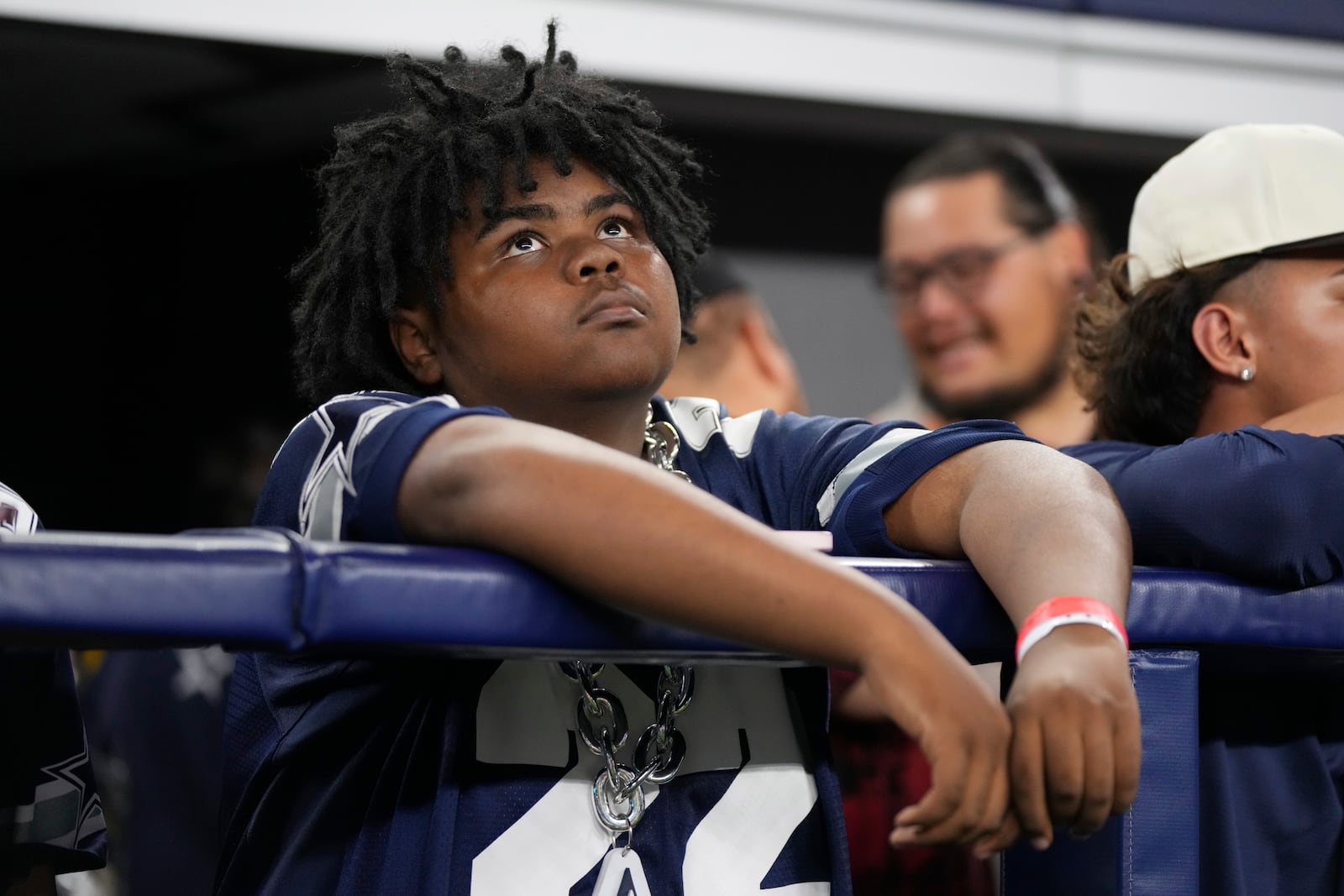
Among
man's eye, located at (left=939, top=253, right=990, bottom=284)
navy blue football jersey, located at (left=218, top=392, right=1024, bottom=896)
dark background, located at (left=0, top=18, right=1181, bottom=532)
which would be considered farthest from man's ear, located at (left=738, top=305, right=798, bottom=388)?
navy blue football jersey, located at (left=218, top=392, right=1024, bottom=896)

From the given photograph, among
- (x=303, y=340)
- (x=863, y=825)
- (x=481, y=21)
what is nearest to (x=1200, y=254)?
(x=863, y=825)

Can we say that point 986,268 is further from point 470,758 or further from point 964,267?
point 470,758

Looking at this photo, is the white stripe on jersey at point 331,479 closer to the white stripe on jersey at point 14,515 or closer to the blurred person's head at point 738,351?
the white stripe on jersey at point 14,515

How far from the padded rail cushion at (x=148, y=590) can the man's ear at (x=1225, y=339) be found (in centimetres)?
98

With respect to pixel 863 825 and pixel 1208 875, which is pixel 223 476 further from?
pixel 1208 875

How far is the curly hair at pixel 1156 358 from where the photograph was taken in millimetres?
1371

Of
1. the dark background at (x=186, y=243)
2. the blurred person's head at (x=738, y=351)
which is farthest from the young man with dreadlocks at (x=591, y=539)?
the dark background at (x=186, y=243)

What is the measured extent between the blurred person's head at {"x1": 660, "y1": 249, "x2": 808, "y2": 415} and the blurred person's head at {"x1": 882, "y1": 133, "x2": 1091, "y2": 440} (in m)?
0.30

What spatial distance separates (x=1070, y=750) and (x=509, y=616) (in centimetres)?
32

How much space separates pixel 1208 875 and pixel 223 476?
2.30 metres

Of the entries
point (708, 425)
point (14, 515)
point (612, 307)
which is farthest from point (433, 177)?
point (14, 515)

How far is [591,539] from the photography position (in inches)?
28.8

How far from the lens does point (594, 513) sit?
28.9 inches

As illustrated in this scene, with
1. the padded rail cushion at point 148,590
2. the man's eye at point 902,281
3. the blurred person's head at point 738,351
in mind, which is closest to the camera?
the padded rail cushion at point 148,590
